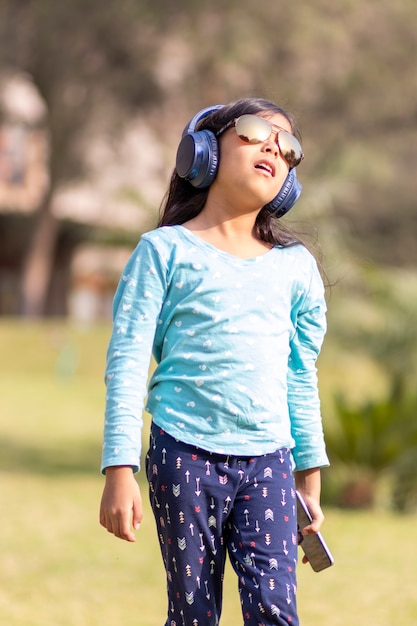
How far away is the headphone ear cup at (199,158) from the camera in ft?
8.79

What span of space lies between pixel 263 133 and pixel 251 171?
10 centimetres

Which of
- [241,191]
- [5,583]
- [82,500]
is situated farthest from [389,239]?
[241,191]

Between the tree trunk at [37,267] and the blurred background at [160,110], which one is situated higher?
the blurred background at [160,110]

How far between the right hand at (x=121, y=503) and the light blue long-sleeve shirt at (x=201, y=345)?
60 millimetres

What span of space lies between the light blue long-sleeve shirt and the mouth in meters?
0.21

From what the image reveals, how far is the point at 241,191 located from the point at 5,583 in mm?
3255

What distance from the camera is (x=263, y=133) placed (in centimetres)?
265

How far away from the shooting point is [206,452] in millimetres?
2533

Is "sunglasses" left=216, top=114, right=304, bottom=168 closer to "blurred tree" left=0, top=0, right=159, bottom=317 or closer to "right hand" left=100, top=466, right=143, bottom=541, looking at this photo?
"right hand" left=100, top=466, right=143, bottom=541

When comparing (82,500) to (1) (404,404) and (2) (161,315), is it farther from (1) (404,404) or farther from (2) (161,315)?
(2) (161,315)

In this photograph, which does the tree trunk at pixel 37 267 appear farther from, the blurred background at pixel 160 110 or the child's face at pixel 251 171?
the child's face at pixel 251 171

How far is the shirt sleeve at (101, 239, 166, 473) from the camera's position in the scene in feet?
7.99

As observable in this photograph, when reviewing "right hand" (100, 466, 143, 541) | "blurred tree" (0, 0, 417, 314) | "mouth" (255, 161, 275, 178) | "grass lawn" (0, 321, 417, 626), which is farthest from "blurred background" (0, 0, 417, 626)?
"right hand" (100, 466, 143, 541)

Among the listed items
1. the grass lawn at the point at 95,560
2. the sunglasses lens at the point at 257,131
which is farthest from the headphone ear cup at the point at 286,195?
the grass lawn at the point at 95,560
